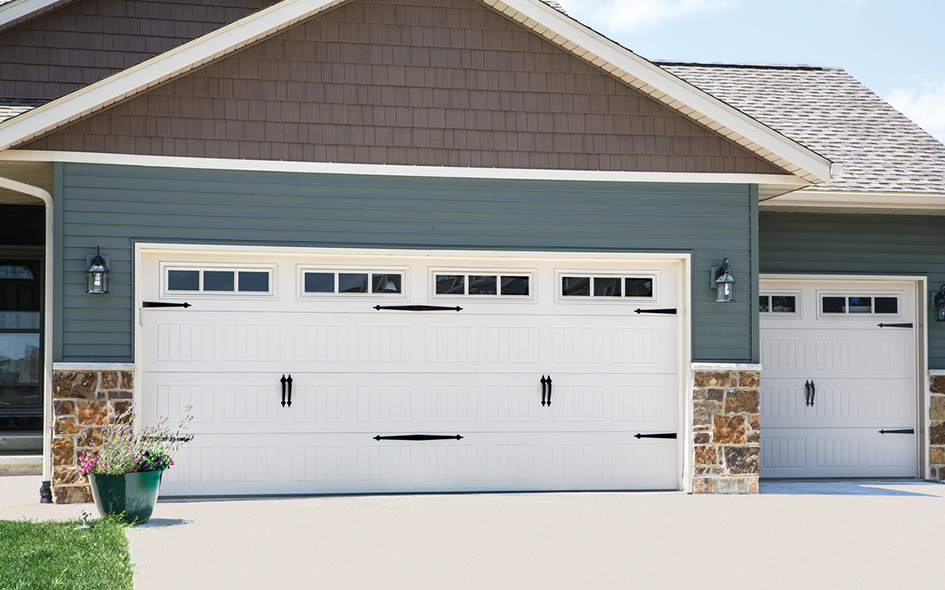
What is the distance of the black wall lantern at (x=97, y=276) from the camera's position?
7.63 metres

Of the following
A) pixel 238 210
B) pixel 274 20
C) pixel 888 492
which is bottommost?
pixel 888 492

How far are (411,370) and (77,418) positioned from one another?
9.33 feet

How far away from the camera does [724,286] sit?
8.45 m

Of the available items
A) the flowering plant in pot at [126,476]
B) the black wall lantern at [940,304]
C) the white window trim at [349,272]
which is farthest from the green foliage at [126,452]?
the black wall lantern at [940,304]

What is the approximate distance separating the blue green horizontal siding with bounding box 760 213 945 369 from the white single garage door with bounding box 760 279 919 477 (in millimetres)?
192

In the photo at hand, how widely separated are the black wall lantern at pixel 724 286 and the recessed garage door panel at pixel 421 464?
1421 mm

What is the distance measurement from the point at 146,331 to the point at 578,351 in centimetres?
388

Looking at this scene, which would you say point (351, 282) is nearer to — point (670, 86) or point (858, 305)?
point (670, 86)

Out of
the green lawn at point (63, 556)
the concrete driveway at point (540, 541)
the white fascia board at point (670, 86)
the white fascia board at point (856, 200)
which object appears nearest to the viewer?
the green lawn at point (63, 556)

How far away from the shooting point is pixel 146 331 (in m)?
8.02

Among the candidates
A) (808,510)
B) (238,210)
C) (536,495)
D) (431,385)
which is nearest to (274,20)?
(238,210)

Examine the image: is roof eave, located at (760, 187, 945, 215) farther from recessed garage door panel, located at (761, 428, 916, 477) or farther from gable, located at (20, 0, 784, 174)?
recessed garage door panel, located at (761, 428, 916, 477)

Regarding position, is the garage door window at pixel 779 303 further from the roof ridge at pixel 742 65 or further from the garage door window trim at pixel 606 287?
the roof ridge at pixel 742 65

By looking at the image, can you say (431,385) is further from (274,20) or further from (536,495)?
(274,20)
